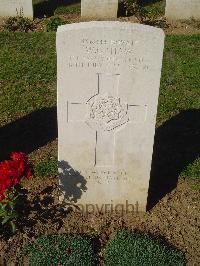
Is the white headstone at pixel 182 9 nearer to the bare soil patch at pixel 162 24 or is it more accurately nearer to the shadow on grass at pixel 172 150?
the bare soil patch at pixel 162 24

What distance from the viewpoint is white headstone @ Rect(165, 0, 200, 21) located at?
38.3 ft

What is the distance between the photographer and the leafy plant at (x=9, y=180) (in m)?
4.78

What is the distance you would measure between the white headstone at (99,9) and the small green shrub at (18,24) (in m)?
1.49

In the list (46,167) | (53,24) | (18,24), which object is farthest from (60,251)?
(18,24)

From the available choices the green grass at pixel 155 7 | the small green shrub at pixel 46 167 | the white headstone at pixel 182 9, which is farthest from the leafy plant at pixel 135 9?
the small green shrub at pixel 46 167

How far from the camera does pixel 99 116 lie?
16.6 ft

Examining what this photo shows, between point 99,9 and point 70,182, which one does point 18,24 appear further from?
point 70,182

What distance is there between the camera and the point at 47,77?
8852mm

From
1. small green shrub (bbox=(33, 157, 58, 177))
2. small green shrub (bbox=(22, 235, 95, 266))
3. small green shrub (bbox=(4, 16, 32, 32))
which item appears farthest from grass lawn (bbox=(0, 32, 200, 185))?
small green shrub (bbox=(22, 235, 95, 266))

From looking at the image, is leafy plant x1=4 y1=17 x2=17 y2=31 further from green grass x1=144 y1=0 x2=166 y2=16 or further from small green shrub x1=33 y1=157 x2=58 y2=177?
small green shrub x1=33 y1=157 x2=58 y2=177

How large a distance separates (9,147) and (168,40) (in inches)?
207

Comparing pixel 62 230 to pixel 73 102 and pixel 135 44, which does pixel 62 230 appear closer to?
pixel 73 102

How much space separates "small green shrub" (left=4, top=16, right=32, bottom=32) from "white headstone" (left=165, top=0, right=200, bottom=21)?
362 cm

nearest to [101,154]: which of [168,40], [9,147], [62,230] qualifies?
[62,230]
